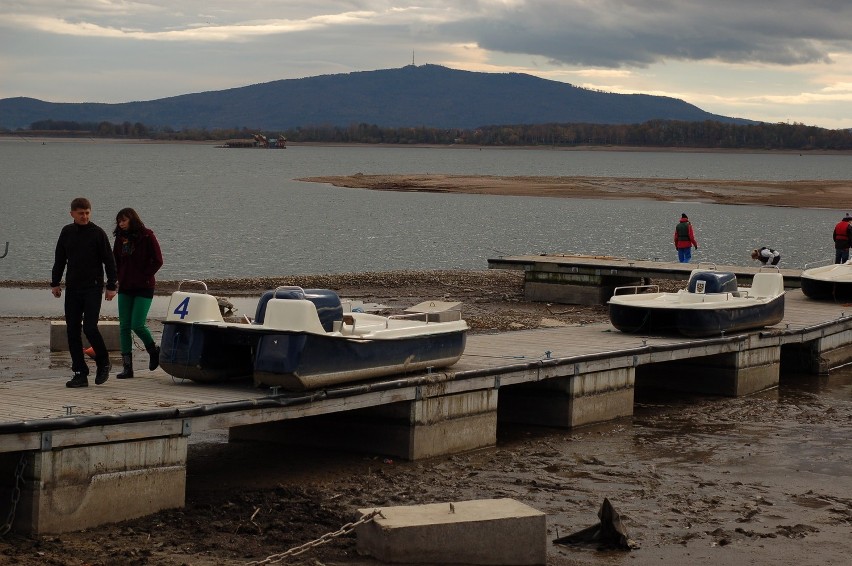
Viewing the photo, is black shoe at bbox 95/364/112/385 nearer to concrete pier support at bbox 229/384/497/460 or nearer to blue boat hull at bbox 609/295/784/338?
concrete pier support at bbox 229/384/497/460

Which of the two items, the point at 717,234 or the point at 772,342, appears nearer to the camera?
the point at 772,342

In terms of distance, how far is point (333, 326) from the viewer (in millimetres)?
12602

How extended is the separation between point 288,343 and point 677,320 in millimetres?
7792

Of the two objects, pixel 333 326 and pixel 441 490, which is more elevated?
pixel 333 326

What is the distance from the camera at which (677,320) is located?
59.3 feet

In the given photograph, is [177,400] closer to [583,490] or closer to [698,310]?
[583,490]

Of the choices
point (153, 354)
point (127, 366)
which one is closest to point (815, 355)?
point (153, 354)

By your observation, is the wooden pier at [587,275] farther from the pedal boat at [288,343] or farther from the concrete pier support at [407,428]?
the pedal boat at [288,343]

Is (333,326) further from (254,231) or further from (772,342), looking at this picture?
(254,231)

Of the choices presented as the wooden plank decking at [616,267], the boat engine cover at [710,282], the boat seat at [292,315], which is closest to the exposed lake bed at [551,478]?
the wooden plank decking at [616,267]

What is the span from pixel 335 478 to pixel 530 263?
1700 cm

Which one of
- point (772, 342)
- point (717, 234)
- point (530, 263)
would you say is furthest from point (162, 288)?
point (717, 234)

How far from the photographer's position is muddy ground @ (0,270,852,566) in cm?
1016

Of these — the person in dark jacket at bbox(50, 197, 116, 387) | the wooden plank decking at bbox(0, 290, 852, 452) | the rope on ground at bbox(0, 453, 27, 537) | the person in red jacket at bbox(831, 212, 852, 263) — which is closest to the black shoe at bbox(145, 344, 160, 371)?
the wooden plank decking at bbox(0, 290, 852, 452)
